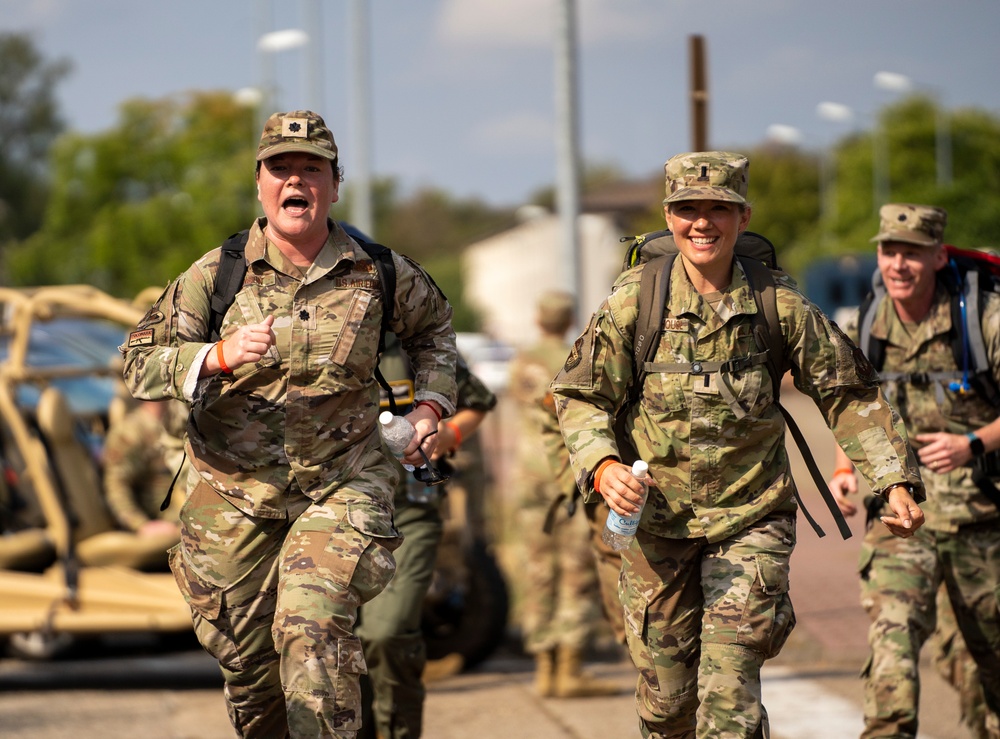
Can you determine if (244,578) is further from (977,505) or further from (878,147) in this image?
(878,147)

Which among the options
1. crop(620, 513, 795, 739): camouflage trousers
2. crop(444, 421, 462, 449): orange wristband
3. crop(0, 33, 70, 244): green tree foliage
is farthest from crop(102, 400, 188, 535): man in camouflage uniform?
crop(0, 33, 70, 244): green tree foliage

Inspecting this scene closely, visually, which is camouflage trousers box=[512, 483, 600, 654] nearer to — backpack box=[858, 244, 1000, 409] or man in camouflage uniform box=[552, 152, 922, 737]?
backpack box=[858, 244, 1000, 409]

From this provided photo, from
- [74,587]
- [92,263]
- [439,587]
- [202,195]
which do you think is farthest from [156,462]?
[92,263]

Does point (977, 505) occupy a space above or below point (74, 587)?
above

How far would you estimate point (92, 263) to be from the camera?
34.3 metres

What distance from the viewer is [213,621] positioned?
4863 mm

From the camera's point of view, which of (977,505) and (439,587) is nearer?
(977,505)

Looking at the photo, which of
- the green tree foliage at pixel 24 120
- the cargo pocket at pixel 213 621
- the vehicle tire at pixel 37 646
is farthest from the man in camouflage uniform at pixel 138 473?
the green tree foliage at pixel 24 120

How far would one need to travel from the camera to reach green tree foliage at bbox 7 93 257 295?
106 ft

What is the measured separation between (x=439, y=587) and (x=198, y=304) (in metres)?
3.94

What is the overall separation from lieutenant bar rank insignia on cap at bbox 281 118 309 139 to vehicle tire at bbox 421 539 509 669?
165 inches

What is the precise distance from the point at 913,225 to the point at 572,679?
346cm

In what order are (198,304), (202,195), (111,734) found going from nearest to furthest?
(198,304) → (111,734) → (202,195)

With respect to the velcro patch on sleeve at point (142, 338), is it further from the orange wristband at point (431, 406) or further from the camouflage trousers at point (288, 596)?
the orange wristband at point (431, 406)
